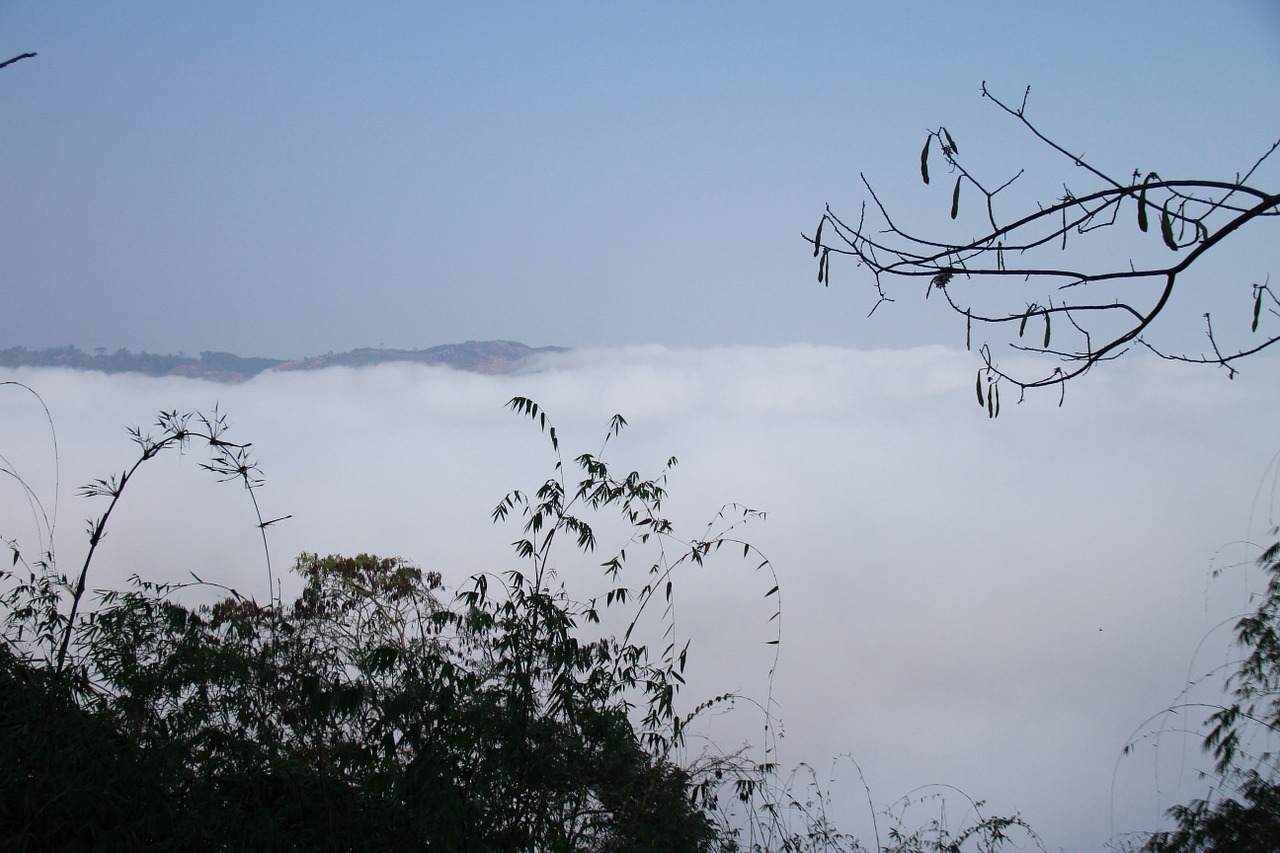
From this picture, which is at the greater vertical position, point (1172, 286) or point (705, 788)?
point (1172, 286)

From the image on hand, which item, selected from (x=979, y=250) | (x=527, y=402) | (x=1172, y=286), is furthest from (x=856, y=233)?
(x=527, y=402)

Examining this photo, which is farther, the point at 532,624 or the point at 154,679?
the point at 532,624

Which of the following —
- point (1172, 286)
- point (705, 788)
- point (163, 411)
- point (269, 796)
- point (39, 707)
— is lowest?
point (705, 788)

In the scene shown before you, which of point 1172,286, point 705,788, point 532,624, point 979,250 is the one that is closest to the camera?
point 1172,286

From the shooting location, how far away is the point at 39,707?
2018 mm

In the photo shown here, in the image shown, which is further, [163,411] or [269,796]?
[163,411]

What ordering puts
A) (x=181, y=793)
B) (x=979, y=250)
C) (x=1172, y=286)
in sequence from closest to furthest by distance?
(x=1172, y=286)
(x=979, y=250)
(x=181, y=793)

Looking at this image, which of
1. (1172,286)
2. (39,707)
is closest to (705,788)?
(39,707)

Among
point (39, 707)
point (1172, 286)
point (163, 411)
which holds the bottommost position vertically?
point (39, 707)

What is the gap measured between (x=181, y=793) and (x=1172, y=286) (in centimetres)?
213

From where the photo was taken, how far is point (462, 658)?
3.13 m

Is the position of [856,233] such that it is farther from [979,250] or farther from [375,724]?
[375,724]

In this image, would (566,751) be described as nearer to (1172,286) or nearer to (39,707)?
(39,707)

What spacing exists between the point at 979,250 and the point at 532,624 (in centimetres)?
157
